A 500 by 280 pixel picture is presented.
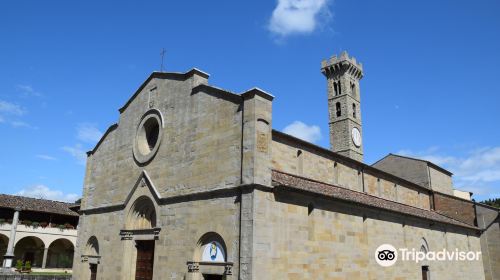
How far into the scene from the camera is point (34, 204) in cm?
3703

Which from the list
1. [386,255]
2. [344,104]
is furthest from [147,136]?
[344,104]

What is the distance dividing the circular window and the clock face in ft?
92.9

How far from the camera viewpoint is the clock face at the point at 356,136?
42566mm

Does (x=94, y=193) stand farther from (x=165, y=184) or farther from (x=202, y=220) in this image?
(x=202, y=220)

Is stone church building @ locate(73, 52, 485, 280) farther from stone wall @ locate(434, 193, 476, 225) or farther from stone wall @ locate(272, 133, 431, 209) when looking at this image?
stone wall @ locate(434, 193, 476, 225)

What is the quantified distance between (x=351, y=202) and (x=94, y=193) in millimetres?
13805

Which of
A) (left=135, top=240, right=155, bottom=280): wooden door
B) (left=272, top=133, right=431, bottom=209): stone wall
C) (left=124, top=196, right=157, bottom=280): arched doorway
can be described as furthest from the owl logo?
(left=135, top=240, right=155, bottom=280): wooden door

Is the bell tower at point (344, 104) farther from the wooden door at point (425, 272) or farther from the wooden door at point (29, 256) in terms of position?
the wooden door at point (29, 256)

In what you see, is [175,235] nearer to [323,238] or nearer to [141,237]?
[141,237]

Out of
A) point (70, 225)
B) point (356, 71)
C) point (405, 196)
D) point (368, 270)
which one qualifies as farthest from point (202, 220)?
point (356, 71)

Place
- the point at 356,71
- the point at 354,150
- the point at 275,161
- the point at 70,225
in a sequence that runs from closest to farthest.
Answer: the point at 275,161 < the point at 70,225 < the point at 354,150 < the point at 356,71

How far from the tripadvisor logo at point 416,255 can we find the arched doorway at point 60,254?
106 ft

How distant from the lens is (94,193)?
69.8ft

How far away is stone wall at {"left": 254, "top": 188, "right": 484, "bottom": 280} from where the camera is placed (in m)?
12.3
